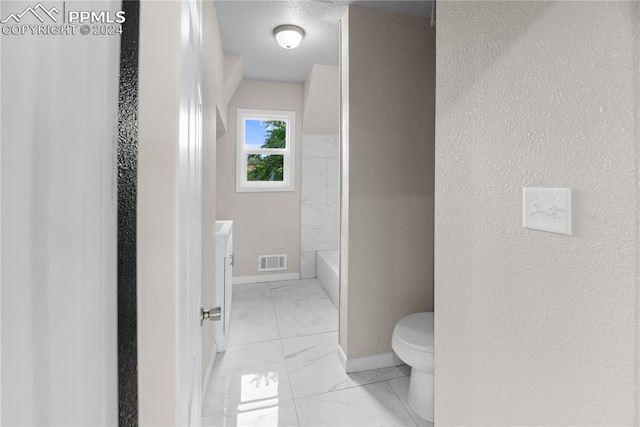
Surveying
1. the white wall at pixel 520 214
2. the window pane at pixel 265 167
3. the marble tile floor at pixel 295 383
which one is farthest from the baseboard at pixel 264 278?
the white wall at pixel 520 214

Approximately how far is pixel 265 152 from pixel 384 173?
2.12 metres

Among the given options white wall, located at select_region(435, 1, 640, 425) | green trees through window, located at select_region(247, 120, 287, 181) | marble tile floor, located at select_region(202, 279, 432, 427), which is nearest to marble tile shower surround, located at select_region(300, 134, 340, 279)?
green trees through window, located at select_region(247, 120, 287, 181)

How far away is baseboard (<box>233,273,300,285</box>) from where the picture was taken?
11.8 ft

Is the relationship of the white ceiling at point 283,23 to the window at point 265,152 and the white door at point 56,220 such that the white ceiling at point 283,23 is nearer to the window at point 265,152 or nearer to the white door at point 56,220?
the window at point 265,152

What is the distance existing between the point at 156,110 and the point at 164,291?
8.1 inches

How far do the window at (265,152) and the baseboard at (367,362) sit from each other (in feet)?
7.40

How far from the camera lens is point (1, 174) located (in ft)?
0.65

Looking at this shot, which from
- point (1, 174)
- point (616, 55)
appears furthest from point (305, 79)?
point (1, 174)

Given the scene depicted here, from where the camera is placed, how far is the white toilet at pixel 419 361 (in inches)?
61.7

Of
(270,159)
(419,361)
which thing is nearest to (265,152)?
(270,159)

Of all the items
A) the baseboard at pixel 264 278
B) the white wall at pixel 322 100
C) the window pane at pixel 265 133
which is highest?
the white wall at pixel 322 100

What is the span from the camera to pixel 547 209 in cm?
78

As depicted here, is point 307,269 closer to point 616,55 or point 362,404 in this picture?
point 362,404

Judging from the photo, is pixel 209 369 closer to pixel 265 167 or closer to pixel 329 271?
pixel 329 271
